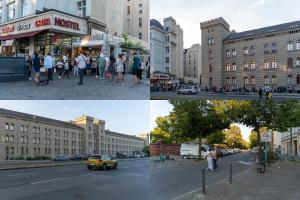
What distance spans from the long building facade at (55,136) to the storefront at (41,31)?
995 cm

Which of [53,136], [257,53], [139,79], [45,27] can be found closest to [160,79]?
[139,79]

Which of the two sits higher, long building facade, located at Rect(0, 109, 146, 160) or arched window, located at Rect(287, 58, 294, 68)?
arched window, located at Rect(287, 58, 294, 68)

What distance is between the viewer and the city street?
545 cm

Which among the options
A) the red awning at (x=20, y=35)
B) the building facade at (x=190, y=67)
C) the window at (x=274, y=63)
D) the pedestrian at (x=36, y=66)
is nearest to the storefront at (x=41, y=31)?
the red awning at (x=20, y=35)

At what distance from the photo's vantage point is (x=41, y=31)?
18234 mm

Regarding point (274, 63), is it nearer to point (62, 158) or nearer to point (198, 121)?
point (198, 121)

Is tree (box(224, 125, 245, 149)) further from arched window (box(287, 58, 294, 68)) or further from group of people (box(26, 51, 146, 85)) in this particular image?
group of people (box(26, 51, 146, 85))

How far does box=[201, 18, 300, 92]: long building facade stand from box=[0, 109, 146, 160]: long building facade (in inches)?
625

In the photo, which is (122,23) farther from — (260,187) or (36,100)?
(36,100)

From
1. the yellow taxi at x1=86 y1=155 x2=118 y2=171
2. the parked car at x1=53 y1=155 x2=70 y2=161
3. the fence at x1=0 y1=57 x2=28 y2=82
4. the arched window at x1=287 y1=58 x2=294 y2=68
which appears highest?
the arched window at x1=287 y1=58 x2=294 y2=68

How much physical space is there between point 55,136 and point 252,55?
2955 cm

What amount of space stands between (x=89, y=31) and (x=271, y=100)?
1013cm

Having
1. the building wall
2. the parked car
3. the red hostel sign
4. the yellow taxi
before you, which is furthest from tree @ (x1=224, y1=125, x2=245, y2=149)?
the building wall

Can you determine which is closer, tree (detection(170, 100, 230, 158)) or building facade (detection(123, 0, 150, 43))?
building facade (detection(123, 0, 150, 43))
